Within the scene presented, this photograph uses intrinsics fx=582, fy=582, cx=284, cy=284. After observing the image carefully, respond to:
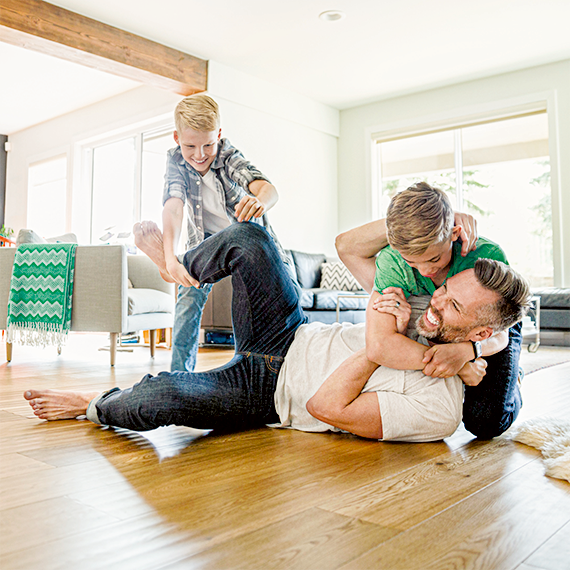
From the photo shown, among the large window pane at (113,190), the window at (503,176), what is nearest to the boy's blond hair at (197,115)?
the window at (503,176)

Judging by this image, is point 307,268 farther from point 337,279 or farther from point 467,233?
point 467,233

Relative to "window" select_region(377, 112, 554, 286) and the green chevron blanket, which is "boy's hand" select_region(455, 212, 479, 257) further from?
"window" select_region(377, 112, 554, 286)

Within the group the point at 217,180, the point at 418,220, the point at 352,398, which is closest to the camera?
the point at 418,220

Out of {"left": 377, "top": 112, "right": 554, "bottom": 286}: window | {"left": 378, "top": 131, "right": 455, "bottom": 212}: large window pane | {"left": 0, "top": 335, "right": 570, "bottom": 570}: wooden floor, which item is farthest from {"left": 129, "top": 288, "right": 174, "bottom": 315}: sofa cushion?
{"left": 377, "top": 112, "right": 554, "bottom": 286}: window

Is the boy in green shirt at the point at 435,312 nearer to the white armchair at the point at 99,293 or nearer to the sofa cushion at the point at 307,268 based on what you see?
the white armchair at the point at 99,293

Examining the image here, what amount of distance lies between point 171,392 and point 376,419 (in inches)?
22.0

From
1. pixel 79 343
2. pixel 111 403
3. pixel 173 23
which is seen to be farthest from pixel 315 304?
pixel 111 403

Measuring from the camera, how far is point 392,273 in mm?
1551

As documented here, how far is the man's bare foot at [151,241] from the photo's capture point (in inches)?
78.5

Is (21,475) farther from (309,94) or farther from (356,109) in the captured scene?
(356,109)

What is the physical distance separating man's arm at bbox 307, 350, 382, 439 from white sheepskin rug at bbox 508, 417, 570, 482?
0.43 meters

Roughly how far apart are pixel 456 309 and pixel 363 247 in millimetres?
383

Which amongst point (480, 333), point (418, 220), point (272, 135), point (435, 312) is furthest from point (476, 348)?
point (272, 135)

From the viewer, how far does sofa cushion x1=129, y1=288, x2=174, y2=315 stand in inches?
150
